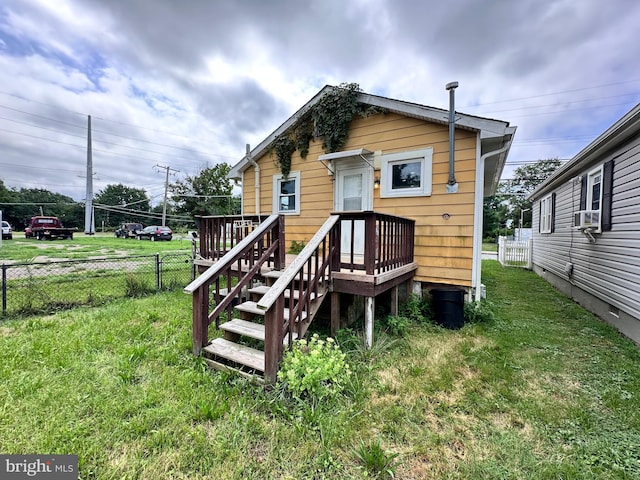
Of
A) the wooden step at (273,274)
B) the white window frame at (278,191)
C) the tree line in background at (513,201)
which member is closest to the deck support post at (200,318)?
the wooden step at (273,274)

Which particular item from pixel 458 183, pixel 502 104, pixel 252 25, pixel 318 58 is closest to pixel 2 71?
pixel 252 25

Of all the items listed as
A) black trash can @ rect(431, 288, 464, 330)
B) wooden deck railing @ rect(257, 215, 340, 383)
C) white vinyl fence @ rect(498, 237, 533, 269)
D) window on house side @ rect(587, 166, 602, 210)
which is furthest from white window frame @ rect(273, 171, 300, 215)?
white vinyl fence @ rect(498, 237, 533, 269)

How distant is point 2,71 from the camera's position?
11984 millimetres

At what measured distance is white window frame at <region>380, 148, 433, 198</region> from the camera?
476 cm

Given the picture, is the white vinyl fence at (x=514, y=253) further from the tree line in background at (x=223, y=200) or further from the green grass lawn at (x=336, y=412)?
the tree line in background at (x=223, y=200)

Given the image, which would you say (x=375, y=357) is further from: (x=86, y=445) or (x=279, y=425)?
(x=86, y=445)

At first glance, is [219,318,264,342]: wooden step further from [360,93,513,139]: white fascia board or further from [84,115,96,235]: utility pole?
[84,115,96,235]: utility pole

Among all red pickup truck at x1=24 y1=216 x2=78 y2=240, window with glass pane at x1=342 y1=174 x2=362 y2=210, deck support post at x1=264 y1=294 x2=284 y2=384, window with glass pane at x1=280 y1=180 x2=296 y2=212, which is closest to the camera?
deck support post at x1=264 y1=294 x2=284 y2=384

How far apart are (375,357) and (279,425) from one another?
1.47 meters

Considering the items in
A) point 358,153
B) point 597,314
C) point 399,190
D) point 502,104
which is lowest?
point 597,314

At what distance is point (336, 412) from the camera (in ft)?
7.16

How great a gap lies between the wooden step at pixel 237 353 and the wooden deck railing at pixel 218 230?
2.16m

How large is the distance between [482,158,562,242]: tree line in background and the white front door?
27.7 m

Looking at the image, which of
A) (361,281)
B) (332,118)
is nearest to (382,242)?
(361,281)
